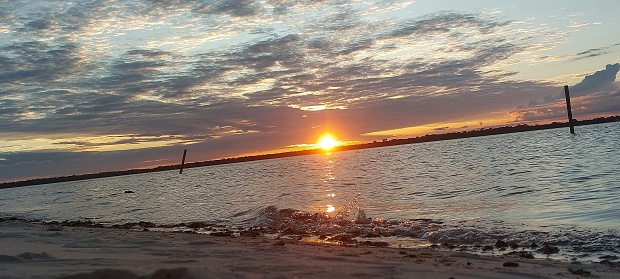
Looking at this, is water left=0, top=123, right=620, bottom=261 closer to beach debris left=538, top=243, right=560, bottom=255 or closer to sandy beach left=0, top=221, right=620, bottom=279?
beach debris left=538, top=243, right=560, bottom=255

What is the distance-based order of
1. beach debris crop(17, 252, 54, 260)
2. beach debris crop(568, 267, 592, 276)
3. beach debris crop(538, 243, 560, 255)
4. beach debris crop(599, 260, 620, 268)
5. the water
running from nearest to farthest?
beach debris crop(568, 267, 592, 276), beach debris crop(17, 252, 54, 260), beach debris crop(599, 260, 620, 268), beach debris crop(538, 243, 560, 255), the water

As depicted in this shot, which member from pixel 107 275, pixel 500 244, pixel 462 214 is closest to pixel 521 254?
pixel 500 244

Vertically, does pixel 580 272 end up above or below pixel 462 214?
above

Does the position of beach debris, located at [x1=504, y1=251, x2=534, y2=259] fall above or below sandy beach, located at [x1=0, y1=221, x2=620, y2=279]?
below

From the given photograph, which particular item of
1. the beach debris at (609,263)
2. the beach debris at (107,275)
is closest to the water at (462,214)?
the beach debris at (609,263)

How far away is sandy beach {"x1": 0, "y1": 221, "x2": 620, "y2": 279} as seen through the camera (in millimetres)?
6941

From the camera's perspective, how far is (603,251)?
10453mm

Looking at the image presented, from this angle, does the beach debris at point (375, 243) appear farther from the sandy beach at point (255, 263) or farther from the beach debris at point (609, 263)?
the beach debris at point (609, 263)

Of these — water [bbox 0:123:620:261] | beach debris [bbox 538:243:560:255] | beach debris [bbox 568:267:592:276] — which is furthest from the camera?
water [bbox 0:123:620:261]

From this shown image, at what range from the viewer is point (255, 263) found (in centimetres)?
821

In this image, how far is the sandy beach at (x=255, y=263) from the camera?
6941 millimetres

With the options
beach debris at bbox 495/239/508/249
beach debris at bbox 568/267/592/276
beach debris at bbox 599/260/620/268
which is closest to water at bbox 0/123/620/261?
beach debris at bbox 495/239/508/249

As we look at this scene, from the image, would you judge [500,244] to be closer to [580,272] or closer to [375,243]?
[375,243]

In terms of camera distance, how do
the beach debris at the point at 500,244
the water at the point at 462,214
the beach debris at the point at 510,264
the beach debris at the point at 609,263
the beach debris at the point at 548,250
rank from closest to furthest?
the beach debris at the point at 510,264 < the beach debris at the point at 609,263 < the beach debris at the point at 548,250 < the beach debris at the point at 500,244 < the water at the point at 462,214
